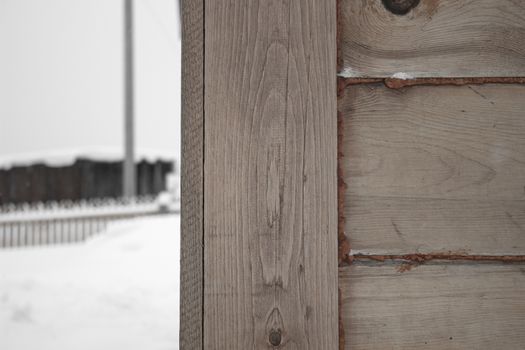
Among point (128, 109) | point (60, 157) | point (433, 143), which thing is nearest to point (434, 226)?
point (433, 143)

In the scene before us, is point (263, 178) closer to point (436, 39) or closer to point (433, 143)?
point (433, 143)

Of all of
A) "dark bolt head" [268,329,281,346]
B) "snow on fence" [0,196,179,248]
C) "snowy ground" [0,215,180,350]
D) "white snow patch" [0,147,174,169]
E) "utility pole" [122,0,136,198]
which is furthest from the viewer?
"white snow patch" [0,147,174,169]

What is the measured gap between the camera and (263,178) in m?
0.83

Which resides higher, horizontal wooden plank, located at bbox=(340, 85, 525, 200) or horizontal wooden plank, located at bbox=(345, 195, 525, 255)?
horizontal wooden plank, located at bbox=(340, 85, 525, 200)

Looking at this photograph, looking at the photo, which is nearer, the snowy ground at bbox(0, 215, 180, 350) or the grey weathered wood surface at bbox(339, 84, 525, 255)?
the grey weathered wood surface at bbox(339, 84, 525, 255)

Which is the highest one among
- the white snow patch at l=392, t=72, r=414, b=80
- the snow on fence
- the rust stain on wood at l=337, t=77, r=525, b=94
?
the white snow patch at l=392, t=72, r=414, b=80

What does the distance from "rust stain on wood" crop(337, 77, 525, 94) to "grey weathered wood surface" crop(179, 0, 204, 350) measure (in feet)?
1.00

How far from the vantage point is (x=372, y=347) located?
2.72ft

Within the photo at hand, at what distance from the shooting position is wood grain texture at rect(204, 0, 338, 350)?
31.9 inches

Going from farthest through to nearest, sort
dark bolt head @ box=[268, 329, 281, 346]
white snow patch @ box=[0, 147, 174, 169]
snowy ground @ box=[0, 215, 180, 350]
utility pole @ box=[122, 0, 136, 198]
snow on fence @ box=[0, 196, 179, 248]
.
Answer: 1. white snow patch @ box=[0, 147, 174, 169]
2. utility pole @ box=[122, 0, 136, 198]
3. snow on fence @ box=[0, 196, 179, 248]
4. snowy ground @ box=[0, 215, 180, 350]
5. dark bolt head @ box=[268, 329, 281, 346]

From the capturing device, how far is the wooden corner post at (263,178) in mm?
810

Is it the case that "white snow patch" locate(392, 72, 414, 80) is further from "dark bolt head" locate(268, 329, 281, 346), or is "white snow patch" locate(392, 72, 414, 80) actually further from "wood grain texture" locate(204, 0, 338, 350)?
"dark bolt head" locate(268, 329, 281, 346)

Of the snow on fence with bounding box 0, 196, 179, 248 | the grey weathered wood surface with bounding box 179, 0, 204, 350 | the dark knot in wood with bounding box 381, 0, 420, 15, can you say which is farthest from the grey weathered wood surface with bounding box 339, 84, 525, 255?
the snow on fence with bounding box 0, 196, 179, 248

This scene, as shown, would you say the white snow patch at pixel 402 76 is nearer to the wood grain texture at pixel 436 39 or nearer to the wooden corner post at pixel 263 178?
the wood grain texture at pixel 436 39
